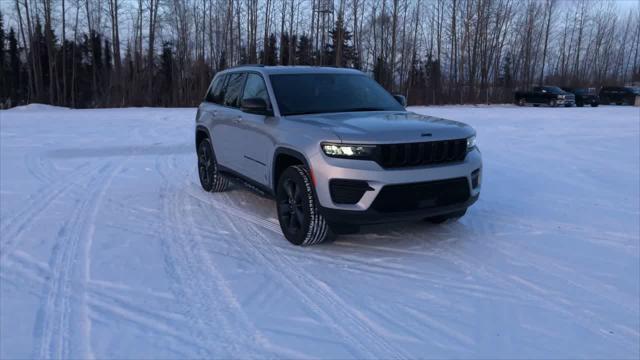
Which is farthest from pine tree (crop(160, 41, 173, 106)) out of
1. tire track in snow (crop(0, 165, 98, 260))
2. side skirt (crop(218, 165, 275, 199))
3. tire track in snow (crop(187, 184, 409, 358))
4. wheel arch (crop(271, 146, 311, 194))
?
tire track in snow (crop(187, 184, 409, 358))

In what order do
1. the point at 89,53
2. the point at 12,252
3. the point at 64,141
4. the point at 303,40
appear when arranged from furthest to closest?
the point at 303,40
the point at 89,53
the point at 64,141
the point at 12,252

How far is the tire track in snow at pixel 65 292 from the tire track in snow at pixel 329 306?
1.52 m

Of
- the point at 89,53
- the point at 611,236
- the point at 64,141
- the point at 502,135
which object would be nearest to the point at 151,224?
the point at 611,236

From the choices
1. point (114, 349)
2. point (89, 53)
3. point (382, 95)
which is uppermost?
point (89, 53)

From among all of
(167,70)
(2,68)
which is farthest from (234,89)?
(2,68)

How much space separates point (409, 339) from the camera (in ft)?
11.3

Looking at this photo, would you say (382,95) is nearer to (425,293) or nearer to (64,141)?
(425,293)

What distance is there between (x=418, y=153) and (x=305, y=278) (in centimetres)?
151

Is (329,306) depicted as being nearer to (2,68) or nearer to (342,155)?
(342,155)

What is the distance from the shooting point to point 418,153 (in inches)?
189

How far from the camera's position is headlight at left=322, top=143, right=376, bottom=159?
4.66 metres

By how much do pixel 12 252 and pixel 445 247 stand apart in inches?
164

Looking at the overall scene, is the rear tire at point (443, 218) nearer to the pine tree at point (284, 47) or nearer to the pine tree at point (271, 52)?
the pine tree at point (271, 52)

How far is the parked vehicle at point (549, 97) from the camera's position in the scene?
121 ft
